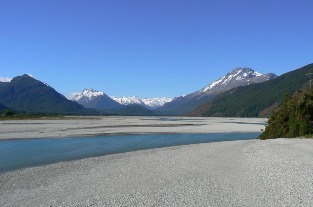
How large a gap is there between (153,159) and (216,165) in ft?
18.2

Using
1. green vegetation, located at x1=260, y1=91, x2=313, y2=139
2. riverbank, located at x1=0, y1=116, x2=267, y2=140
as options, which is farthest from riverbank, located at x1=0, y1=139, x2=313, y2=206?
riverbank, located at x1=0, y1=116, x2=267, y2=140

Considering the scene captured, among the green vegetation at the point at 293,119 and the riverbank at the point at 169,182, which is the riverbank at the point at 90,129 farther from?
the riverbank at the point at 169,182

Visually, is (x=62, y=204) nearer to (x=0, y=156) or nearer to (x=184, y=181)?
(x=184, y=181)

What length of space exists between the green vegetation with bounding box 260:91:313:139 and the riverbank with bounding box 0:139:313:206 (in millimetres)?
17892

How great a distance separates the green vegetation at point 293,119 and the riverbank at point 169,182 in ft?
58.7

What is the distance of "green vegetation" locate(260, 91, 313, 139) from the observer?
144ft

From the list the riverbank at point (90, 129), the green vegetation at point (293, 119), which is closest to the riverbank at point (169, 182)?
the green vegetation at point (293, 119)

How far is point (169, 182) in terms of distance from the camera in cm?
1822

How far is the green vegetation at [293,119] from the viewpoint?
1732 inches

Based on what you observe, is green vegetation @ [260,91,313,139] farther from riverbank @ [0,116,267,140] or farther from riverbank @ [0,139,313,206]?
riverbank @ [0,116,267,140]

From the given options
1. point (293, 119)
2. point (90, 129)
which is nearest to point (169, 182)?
point (293, 119)

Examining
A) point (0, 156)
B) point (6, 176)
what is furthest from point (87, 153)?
point (6, 176)

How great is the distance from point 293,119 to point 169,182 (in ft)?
104

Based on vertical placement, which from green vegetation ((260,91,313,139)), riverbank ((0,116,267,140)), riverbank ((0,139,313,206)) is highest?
green vegetation ((260,91,313,139))
